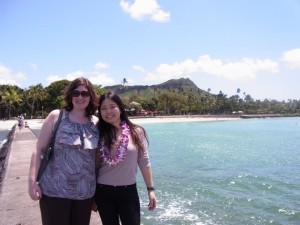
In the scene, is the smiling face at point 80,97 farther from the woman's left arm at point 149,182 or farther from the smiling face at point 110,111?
the woman's left arm at point 149,182

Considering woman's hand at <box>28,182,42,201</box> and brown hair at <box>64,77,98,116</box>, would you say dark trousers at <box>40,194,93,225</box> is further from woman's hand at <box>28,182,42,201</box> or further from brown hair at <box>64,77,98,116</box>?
brown hair at <box>64,77,98,116</box>

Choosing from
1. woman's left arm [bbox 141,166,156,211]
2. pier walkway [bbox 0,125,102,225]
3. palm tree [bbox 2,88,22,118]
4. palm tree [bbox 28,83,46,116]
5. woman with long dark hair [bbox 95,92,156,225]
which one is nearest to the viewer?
woman with long dark hair [bbox 95,92,156,225]

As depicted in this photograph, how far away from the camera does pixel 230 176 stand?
15.5 m

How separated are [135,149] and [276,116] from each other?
159445 mm

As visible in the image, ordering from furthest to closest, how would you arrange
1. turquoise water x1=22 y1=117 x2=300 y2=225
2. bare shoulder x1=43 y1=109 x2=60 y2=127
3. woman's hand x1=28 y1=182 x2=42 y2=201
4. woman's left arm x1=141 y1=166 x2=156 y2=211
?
turquoise water x1=22 y1=117 x2=300 y2=225 < woman's left arm x1=141 y1=166 x2=156 y2=211 < bare shoulder x1=43 y1=109 x2=60 y2=127 < woman's hand x1=28 y1=182 x2=42 y2=201

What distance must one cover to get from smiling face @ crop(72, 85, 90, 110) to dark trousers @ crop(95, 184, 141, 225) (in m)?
0.79

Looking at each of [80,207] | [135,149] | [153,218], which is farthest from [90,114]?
[153,218]

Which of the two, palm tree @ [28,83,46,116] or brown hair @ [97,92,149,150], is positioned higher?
palm tree @ [28,83,46,116]

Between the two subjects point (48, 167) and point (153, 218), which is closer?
point (48, 167)

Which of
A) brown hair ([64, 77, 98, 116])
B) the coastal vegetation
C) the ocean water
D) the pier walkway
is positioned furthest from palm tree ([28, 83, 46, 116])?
brown hair ([64, 77, 98, 116])

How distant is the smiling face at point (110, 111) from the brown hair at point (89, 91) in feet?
0.31

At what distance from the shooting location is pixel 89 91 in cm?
345

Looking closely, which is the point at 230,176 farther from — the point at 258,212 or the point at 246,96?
the point at 246,96

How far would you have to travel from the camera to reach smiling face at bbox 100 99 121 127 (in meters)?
3.45
